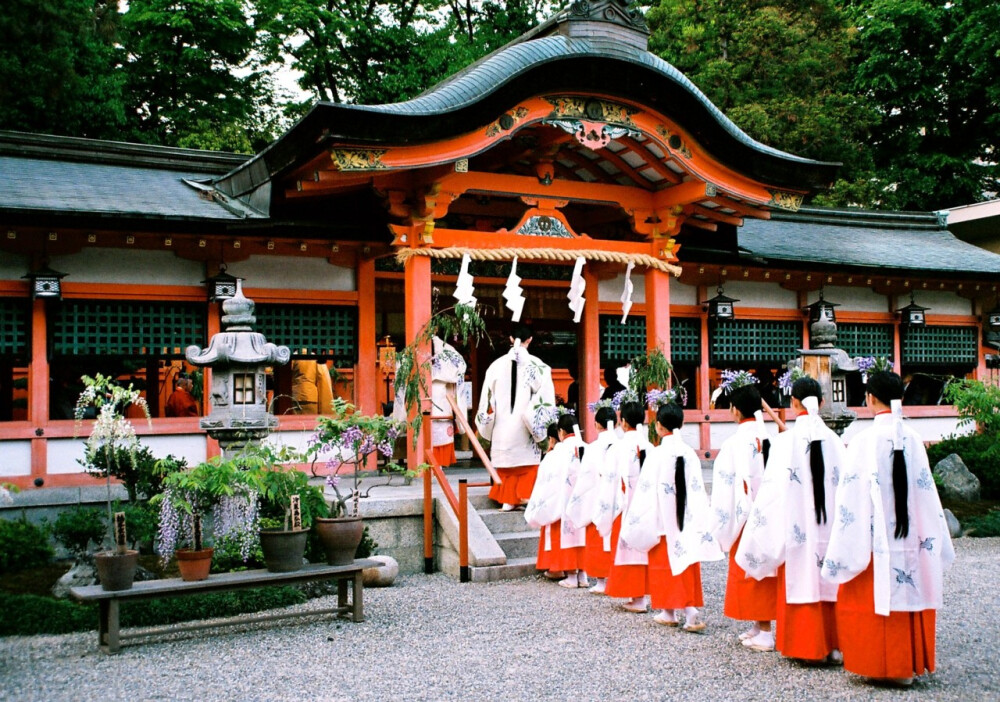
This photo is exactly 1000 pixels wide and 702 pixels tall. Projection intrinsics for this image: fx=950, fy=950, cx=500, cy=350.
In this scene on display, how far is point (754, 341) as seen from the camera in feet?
45.3

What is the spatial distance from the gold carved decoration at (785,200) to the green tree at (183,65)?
504 inches

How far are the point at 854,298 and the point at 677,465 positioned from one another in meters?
9.04

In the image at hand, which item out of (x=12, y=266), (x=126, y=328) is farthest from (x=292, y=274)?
(x=12, y=266)

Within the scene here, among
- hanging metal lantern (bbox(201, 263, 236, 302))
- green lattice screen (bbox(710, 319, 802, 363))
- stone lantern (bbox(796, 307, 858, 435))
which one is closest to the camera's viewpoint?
hanging metal lantern (bbox(201, 263, 236, 302))

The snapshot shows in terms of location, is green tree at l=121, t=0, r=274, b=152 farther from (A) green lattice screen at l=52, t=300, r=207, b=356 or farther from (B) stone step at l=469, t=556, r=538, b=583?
(B) stone step at l=469, t=556, r=538, b=583

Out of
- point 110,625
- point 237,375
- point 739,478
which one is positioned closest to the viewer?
point 110,625

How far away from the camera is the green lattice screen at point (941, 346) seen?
14930 millimetres

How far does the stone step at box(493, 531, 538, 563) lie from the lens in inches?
346

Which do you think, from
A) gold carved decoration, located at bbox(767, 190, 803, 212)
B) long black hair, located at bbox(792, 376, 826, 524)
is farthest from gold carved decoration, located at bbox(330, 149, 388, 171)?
long black hair, located at bbox(792, 376, 826, 524)

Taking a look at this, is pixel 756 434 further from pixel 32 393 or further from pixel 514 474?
pixel 32 393

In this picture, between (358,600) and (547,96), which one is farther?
(547,96)

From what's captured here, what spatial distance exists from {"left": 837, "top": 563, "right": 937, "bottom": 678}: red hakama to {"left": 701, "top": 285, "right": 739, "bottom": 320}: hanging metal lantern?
27.0 ft

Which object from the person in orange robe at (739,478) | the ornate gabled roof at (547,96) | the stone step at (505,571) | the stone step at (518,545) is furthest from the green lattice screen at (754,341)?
the person in orange robe at (739,478)

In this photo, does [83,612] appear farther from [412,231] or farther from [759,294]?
[759,294]
